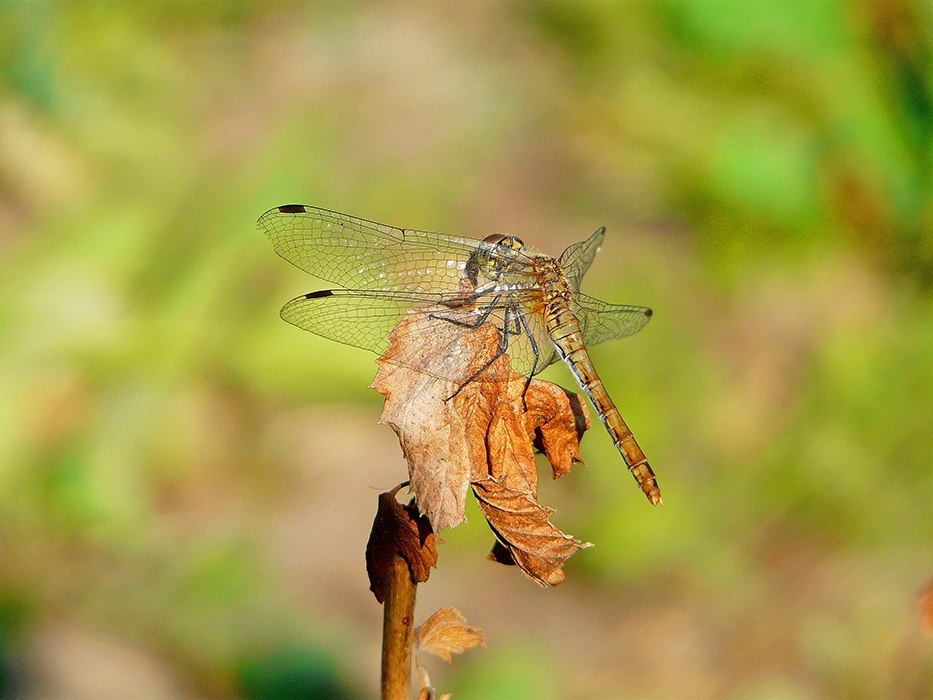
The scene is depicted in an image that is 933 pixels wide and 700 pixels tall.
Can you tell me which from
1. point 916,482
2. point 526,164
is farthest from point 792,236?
point 526,164

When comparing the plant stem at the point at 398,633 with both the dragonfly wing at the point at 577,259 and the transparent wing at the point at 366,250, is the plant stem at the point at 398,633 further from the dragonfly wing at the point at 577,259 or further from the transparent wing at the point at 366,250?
the dragonfly wing at the point at 577,259

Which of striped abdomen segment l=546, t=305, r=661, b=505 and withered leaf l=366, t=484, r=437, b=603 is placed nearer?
withered leaf l=366, t=484, r=437, b=603

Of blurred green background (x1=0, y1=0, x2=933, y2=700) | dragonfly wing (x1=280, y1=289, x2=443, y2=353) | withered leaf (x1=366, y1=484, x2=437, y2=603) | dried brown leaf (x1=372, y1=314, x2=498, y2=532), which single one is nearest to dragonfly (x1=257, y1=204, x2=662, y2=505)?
dragonfly wing (x1=280, y1=289, x2=443, y2=353)

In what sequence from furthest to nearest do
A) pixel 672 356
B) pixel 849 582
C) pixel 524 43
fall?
pixel 524 43, pixel 672 356, pixel 849 582

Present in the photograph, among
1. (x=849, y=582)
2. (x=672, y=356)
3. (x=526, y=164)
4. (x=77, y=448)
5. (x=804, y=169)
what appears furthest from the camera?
(x=526, y=164)

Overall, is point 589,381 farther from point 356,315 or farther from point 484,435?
point 484,435

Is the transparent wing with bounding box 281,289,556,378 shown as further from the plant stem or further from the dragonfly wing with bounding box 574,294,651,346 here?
the plant stem

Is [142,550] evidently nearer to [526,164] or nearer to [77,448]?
[77,448]

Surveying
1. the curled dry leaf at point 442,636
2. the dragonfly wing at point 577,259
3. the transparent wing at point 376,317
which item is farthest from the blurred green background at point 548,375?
the curled dry leaf at point 442,636
